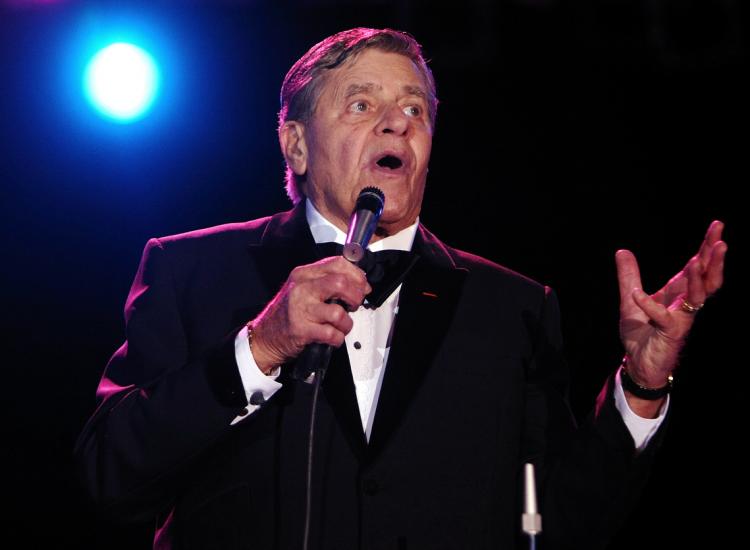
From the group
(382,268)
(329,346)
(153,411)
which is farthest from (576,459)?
(153,411)

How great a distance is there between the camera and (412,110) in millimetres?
2648

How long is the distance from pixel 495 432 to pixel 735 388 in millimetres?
2128

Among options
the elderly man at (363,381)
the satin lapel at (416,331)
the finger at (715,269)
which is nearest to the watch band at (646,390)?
the elderly man at (363,381)

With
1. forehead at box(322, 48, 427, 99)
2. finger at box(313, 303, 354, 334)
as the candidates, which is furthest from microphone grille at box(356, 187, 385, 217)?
forehead at box(322, 48, 427, 99)

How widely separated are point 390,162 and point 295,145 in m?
0.39

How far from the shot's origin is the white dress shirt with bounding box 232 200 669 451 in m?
2.02

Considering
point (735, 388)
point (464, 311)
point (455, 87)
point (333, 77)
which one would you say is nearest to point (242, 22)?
point (455, 87)

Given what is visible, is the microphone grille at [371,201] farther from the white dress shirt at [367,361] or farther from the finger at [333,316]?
the white dress shirt at [367,361]

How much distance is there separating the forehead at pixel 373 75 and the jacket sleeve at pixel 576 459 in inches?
32.5

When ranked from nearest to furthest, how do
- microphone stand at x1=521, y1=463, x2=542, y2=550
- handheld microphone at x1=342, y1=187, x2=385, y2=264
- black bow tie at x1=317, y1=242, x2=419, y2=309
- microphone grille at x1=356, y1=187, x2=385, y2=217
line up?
microphone stand at x1=521, y1=463, x2=542, y2=550
handheld microphone at x1=342, y1=187, x2=385, y2=264
microphone grille at x1=356, y1=187, x2=385, y2=217
black bow tie at x1=317, y1=242, x2=419, y2=309

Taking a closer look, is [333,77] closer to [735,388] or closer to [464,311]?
[464,311]

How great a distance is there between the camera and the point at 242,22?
409cm

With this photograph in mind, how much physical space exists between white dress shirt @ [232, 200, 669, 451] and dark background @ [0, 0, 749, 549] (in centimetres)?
152

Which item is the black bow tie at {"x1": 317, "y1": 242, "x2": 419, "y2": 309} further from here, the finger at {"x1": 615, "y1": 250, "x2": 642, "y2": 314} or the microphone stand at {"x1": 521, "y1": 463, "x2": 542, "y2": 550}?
the microphone stand at {"x1": 521, "y1": 463, "x2": 542, "y2": 550}
